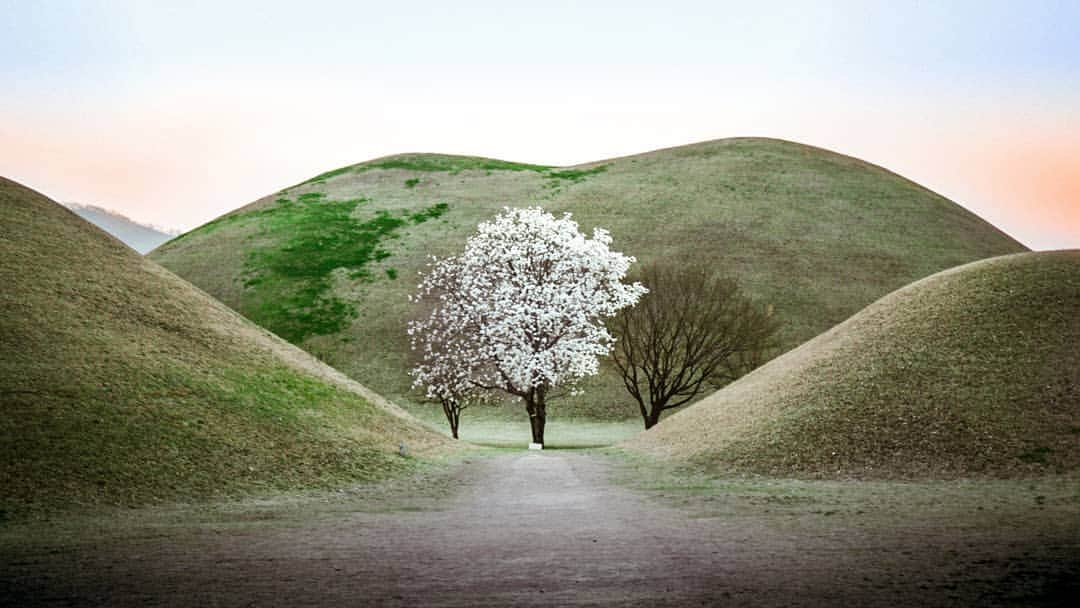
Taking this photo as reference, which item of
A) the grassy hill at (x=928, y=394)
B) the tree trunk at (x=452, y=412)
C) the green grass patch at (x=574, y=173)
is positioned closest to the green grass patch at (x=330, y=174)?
the green grass patch at (x=574, y=173)

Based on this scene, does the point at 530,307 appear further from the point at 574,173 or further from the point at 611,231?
the point at 574,173

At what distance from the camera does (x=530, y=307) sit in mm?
50750

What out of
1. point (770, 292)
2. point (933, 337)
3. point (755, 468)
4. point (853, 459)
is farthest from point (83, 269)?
point (770, 292)

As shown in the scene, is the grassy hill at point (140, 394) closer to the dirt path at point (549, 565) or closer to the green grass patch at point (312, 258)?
the dirt path at point (549, 565)

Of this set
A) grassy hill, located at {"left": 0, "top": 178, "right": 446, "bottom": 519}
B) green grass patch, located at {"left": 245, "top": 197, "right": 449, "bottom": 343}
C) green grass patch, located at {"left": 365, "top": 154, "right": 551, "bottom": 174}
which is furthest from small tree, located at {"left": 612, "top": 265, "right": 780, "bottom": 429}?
green grass patch, located at {"left": 365, "top": 154, "right": 551, "bottom": 174}

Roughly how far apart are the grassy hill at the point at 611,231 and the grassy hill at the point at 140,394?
3509 centimetres

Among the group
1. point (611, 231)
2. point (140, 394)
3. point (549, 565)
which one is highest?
point (611, 231)

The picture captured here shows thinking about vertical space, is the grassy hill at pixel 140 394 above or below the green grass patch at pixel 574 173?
below

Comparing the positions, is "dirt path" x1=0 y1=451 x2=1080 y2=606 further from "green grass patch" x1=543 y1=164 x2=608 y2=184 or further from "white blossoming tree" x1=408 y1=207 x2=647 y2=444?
"green grass patch" x1=543 y1=164 x2=608 y2=184

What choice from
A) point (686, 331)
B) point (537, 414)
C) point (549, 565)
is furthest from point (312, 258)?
point (549, 565)

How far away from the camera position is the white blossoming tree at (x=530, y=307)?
5047 centimetres

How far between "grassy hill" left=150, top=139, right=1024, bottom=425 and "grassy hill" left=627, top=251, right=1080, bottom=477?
33684 millimetres

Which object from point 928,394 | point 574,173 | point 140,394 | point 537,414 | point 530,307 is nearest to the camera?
point 140,394

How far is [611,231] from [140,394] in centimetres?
7203
